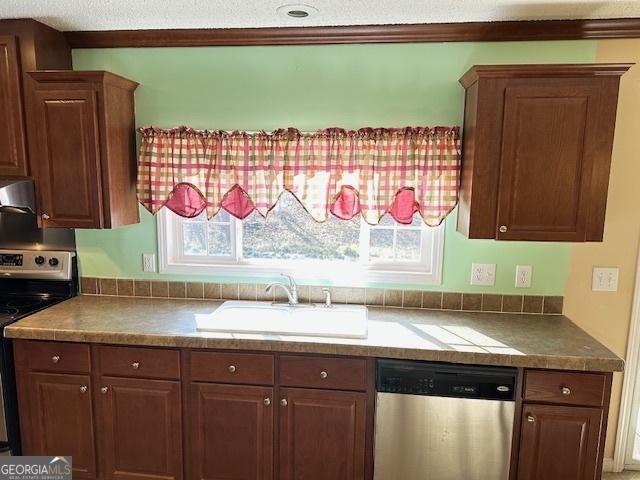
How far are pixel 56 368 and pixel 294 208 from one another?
141 cm

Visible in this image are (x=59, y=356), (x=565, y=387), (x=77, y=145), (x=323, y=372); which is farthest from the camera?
(x=77, y=145)

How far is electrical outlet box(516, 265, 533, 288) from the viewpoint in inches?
91.1

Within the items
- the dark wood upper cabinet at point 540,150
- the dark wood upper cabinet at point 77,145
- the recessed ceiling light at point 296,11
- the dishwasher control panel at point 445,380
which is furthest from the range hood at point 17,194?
the dark wood upper cabinet at point 540,150

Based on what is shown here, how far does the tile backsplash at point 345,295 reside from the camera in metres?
2.34

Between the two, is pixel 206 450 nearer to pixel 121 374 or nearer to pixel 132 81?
pixel 121 374

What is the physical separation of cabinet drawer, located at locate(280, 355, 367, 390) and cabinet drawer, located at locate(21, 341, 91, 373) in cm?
93

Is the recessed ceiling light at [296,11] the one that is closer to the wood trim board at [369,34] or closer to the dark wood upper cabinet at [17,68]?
the wood trim board at [369,34]

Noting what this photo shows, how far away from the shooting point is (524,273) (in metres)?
2.32

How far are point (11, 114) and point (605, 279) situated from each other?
123 inches

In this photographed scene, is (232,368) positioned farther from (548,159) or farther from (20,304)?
(548,159)

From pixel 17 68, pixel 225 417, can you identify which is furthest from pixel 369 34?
pixel 225 417

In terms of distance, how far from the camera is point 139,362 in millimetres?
2016

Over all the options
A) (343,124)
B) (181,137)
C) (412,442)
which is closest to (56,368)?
(181,137)

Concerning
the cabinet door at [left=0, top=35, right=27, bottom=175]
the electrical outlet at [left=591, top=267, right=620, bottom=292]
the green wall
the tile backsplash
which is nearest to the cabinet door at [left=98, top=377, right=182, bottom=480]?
the tile backsplash
